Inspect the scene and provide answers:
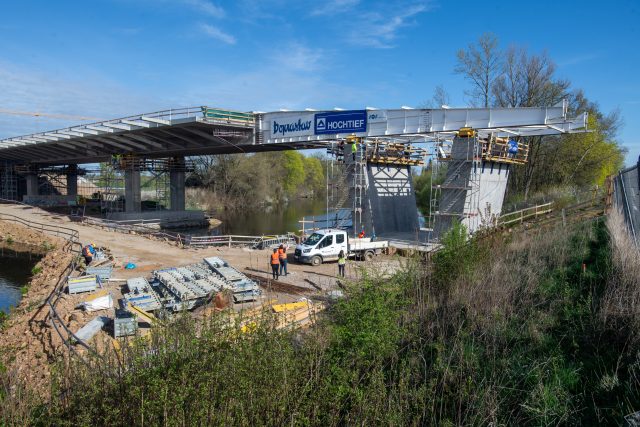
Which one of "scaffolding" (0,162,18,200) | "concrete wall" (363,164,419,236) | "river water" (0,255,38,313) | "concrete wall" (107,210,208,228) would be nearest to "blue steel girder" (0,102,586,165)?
"concrete wall" (363,164,419,236)

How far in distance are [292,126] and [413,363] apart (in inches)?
897

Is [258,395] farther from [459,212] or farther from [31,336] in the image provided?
[459,212]

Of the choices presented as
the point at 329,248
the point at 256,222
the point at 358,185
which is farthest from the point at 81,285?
the point at 256,222

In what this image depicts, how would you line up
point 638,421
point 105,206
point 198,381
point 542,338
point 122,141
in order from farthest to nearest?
point 105,206
point 122,141
point 542,338
point 198,381
point 638,421

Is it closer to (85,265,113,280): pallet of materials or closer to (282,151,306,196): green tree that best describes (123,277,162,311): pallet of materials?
(85,265,113,280): pallet of materials

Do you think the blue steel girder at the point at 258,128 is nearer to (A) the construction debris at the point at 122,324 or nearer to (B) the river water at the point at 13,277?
(B) the river water at the point at 13,277

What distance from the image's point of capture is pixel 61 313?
13.6 m

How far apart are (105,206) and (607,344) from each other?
166ft

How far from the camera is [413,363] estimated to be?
7.14 m

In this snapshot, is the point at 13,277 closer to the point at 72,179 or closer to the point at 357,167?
the point at 357,167

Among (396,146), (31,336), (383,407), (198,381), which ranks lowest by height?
(31,336)

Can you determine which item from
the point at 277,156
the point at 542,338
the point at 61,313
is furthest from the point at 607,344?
the point at 277,156

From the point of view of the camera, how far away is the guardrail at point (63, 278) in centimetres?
1037

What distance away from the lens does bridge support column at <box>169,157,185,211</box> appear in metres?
46.8
